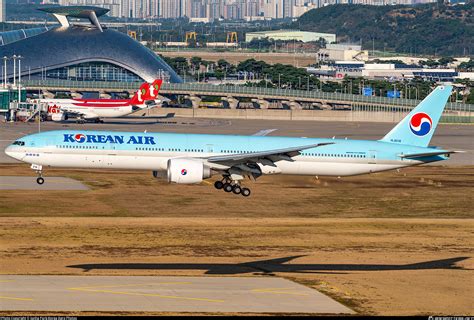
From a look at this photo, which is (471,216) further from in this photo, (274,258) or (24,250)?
(24,250)

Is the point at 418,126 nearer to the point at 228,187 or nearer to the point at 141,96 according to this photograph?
the point at 228,187

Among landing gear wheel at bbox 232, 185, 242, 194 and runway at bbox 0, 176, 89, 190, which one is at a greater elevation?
landing gear wheel at bbox 232, 185, 242, 194

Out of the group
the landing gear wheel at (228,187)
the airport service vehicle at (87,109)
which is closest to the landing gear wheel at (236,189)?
the landing gear wheel at (228,187)

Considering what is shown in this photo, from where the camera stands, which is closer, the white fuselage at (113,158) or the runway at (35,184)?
the white fuselage at (113,158)

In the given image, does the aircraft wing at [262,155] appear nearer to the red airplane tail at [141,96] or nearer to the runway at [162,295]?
the runway at [162,295]

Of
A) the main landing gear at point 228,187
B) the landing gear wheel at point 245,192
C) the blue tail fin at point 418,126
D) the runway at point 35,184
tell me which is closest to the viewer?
the main landing gear at point 228,187

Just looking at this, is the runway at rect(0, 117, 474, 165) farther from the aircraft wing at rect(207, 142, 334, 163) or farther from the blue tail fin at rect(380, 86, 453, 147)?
the aircraft wing at rect(207, 142, 334, 163)

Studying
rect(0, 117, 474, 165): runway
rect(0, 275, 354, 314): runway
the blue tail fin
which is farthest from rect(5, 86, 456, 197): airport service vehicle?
rect(0, 117, 474, 165): runway

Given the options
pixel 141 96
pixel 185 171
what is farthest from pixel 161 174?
pixel 141 96

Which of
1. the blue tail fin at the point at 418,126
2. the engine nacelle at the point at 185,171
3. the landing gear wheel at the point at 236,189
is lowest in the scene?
the landing gear wheel at the point at 236,189
